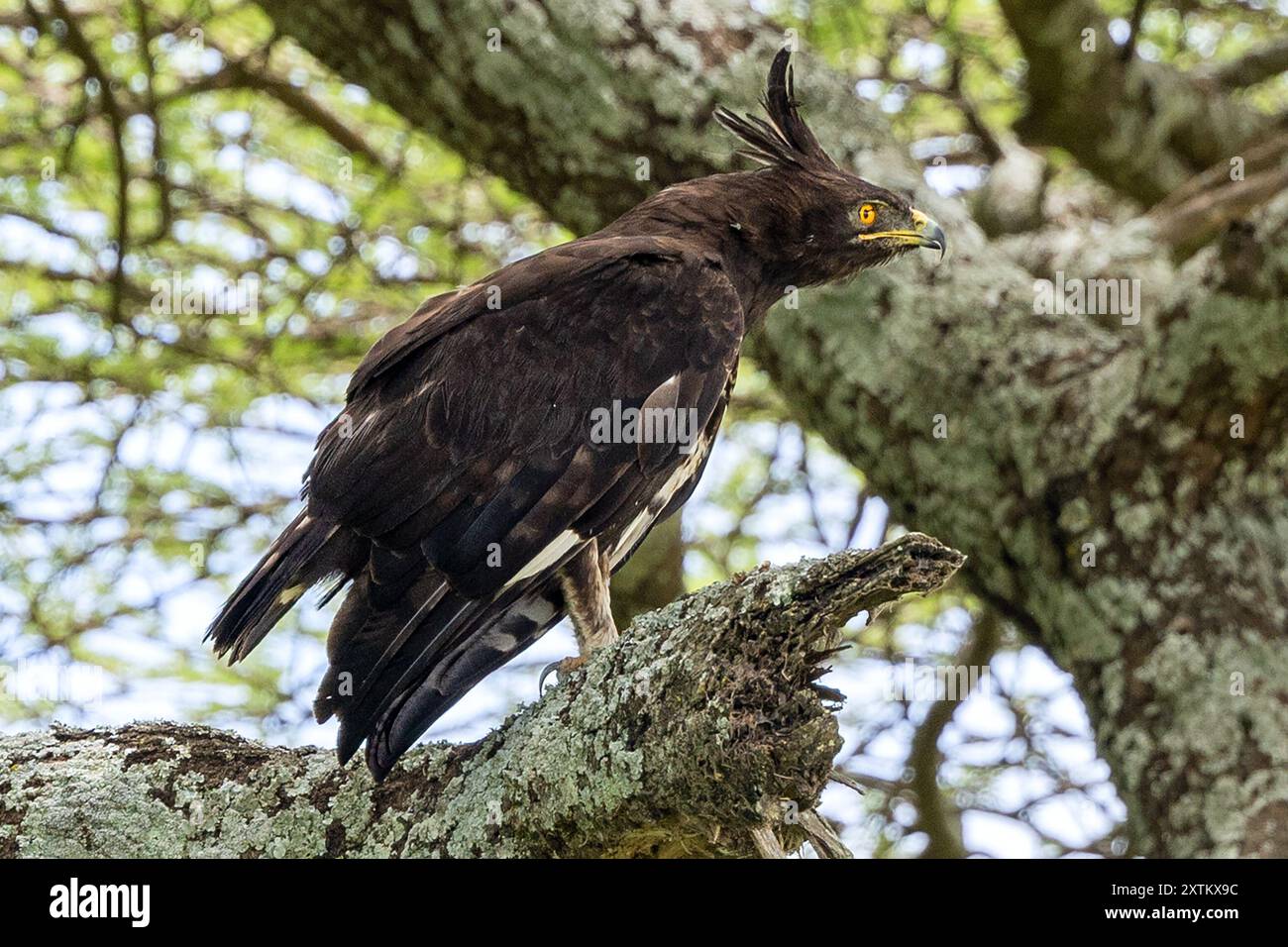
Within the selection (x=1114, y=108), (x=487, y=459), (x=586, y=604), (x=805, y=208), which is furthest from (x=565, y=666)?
(x=1114, y=108)

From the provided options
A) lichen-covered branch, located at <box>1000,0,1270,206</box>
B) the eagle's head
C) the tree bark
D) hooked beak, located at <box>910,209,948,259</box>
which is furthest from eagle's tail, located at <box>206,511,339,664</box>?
lichen-covered branch, located at <box>1000,0,1270,206</box>

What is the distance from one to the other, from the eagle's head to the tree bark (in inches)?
12.4

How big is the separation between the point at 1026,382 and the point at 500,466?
2284mm

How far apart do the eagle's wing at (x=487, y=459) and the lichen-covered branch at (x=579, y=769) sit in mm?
228

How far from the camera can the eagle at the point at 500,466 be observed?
373 cm

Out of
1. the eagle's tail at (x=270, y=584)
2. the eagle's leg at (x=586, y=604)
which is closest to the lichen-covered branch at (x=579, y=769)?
the eagle's tail at (x=270, y=584)

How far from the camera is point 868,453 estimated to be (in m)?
5.62

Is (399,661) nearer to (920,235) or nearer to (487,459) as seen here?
(487,459)

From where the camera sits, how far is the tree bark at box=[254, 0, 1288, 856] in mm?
4879

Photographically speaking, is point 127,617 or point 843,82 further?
point 127,617
